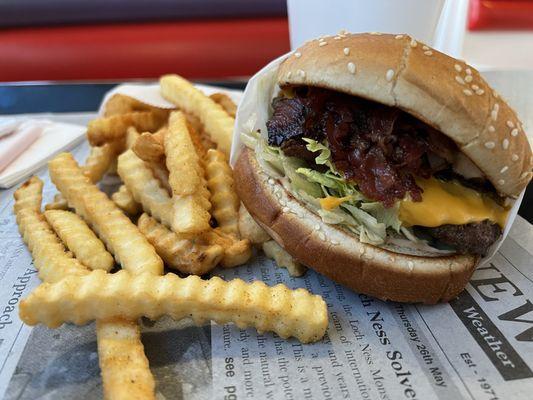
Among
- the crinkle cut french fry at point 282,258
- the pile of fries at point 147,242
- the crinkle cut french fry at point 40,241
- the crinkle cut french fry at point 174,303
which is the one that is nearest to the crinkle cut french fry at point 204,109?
the pile of fries at point 147,242

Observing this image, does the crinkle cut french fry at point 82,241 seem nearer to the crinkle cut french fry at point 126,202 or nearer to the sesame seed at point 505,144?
the crinkle cut french fry at point 126,202

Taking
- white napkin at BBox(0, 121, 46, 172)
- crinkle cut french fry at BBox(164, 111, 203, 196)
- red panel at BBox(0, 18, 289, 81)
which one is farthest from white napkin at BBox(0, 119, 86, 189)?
red panel at BBox(0, 18, 289, 81)

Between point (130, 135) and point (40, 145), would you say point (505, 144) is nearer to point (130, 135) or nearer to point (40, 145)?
point (130, 135)

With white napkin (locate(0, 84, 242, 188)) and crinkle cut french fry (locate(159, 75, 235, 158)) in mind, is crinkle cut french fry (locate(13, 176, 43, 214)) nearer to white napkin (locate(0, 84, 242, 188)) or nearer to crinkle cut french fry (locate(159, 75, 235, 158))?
white napkin (locate(0, 84, 242, 188))

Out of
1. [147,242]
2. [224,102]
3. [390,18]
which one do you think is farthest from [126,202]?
[390,18]

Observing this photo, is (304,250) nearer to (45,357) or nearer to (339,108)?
(339,108)

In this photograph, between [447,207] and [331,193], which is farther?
[331,193]
